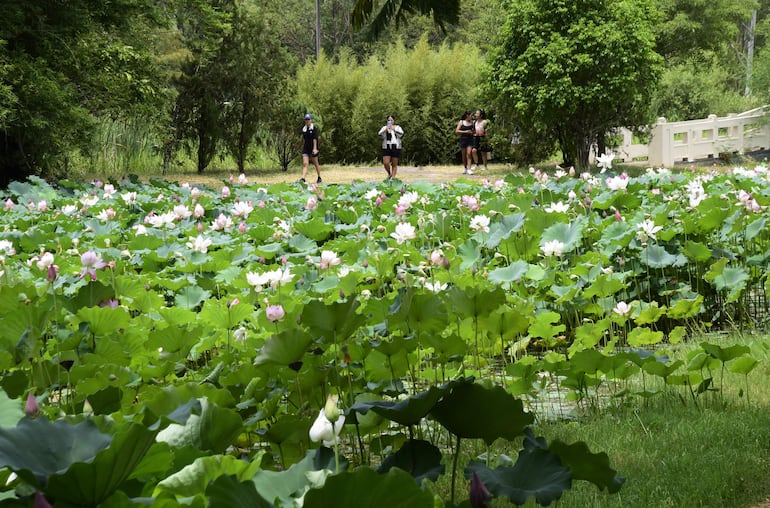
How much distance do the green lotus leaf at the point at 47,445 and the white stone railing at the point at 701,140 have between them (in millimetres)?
21462

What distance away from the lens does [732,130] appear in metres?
24.0

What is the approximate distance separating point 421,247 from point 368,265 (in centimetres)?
147

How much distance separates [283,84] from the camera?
21250 millimetres

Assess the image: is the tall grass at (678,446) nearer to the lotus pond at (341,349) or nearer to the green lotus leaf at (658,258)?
the lotus pond at (341,349)

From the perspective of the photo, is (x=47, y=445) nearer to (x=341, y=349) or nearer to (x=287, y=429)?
(x=287, y=429)

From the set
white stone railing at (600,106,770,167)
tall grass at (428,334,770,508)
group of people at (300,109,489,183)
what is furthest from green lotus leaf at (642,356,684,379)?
white stone railing at (600,106,770,167)

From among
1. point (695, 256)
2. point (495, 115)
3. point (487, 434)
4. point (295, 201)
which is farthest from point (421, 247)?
point (495, 115)

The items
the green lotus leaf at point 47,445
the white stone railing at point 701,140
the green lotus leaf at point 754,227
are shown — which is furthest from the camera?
the white stone railing at point 701,140

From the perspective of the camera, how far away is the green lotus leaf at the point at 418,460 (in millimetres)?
1636

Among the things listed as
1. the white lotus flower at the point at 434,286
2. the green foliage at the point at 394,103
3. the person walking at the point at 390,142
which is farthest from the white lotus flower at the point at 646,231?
the green foliage at the point at 394,103

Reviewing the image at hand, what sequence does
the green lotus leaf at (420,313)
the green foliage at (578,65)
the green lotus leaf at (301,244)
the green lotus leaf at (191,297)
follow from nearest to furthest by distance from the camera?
the green lotus leaf at (420,313) → the green lotus leaf at (191,297) → the green lotus leaf at (301,244) → the green foliage at (578,65)

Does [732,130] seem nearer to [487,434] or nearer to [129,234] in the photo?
[129,234]

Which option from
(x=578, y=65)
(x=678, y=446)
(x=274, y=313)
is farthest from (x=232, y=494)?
(x=578, y=65)

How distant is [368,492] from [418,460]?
0.55m
